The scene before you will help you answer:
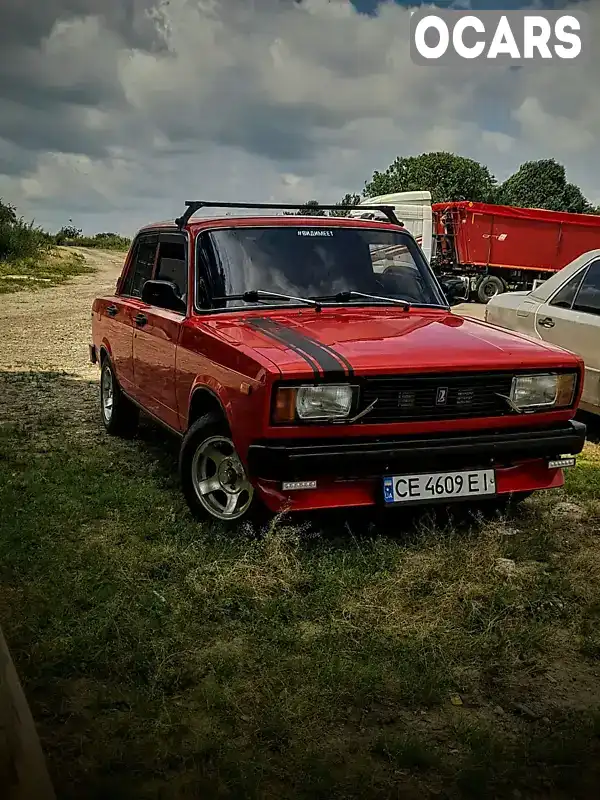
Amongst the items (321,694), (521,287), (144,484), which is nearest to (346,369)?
(321,694)

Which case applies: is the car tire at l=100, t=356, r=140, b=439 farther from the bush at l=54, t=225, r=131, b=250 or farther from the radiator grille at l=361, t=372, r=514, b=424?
the bush at l=54, t=225, r=131, b=250

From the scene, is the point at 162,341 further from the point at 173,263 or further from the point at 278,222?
the point at 278,222

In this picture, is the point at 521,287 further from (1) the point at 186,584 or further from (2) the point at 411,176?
(2) the point at 411,176

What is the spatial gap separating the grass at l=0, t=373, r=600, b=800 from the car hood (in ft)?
3.04

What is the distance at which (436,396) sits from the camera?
4.20 metres

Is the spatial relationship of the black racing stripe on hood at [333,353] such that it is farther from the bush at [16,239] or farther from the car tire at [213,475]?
the bush at [16,239]

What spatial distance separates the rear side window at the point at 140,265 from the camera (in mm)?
6340

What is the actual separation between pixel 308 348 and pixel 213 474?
102 cm

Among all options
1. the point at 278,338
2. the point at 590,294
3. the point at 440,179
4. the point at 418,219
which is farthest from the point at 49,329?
the point at 440,179

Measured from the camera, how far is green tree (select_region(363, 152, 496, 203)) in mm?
47938

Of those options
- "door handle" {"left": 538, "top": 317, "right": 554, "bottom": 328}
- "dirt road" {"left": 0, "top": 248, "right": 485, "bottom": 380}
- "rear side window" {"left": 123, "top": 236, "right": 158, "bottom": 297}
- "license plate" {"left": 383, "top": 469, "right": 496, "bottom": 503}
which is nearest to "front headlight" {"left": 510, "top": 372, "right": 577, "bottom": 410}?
"license plate" {"left": 383, "top": 469, "right": 496, "bottom": 503}

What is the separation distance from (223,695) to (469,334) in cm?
253

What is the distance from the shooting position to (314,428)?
13.2 ft

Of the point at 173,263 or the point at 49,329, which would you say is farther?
the point at 49,329
